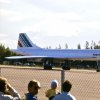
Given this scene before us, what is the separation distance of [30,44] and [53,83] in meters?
64.5

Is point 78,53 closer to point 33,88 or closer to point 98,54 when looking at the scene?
point 98,54

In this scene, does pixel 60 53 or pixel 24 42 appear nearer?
pixel 60 53

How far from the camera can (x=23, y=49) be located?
69.8 m

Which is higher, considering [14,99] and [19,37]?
[19,37]

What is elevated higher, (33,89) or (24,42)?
(24,42)

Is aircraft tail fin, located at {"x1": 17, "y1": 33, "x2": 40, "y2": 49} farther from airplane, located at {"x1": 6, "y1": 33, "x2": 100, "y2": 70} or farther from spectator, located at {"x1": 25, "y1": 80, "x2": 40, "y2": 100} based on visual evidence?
spectator, located at {"x1": 25, "y1": 80, "x2": 40, "y2": 100}

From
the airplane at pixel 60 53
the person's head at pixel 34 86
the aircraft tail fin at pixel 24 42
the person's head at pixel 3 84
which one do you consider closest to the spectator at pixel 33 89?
the person's head at pixel 34 86

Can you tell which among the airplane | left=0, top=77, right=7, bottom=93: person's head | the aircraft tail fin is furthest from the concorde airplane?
left=0, top=77, right=7, bottom=93: person's head

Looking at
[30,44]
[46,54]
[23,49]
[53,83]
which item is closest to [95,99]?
[53,83]

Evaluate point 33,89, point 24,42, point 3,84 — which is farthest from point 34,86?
point 24,42

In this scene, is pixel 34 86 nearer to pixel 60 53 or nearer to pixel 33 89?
pixel 33 89

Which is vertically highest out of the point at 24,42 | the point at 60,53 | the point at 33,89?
the point at 24,42

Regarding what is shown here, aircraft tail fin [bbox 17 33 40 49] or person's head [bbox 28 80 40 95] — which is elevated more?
aircraft tail fin [bbox 17 33 40 49]

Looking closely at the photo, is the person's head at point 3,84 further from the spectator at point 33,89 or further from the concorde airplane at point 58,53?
the concorde airplane at point 58,53
